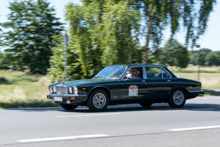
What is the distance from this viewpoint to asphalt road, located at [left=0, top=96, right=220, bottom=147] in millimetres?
6523

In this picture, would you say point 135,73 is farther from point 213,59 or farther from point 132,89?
point 213,59

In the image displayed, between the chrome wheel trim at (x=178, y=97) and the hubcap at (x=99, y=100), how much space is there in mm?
2944

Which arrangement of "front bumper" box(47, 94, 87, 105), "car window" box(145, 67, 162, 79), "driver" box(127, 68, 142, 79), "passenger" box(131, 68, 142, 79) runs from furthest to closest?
"car window" box(145, 67, 162, 79) < "passenger" box(131, 68, 142, 79) < "driver" box(127, 68, 142, 79) < "front bumper" box(47, 94, 87, 105)

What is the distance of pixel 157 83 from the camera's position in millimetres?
12641

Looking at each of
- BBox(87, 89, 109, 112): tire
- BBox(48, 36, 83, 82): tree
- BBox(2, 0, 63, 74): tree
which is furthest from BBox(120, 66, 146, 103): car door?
BBox(2, 0, 63, 74): tree

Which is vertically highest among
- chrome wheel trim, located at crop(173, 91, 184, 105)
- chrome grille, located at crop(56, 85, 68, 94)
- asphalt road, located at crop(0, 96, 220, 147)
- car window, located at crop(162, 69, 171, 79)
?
car window, located at crop(162, 69, 171, 79)

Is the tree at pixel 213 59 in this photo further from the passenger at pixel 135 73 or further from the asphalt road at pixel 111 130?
the asphalt road at pixel 111 130

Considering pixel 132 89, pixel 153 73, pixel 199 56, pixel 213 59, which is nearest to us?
pixel 132 89

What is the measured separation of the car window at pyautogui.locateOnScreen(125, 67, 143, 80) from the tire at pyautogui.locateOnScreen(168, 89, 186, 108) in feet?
4.69

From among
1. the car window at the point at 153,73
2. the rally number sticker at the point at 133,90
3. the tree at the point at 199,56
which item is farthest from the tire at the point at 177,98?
the tree at the point at 199,56

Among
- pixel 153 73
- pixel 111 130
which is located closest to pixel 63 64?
pixel 153 73

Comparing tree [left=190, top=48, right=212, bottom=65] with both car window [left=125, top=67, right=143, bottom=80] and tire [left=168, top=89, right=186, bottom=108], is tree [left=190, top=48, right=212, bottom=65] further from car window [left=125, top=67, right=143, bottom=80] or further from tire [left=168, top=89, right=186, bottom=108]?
car window [left=125, top=67, right=143, bottom=80]

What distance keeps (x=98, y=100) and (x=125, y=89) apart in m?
1.02

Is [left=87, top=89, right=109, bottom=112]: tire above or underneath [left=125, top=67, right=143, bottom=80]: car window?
underneath
